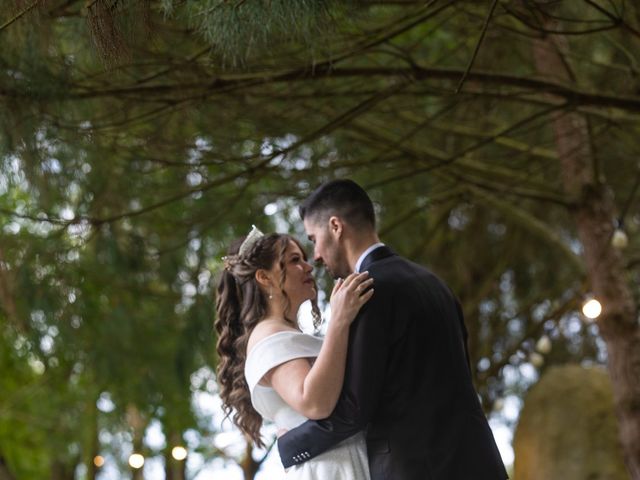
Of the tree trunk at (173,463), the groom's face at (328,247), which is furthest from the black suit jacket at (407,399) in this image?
the tree trunk at (173,463)

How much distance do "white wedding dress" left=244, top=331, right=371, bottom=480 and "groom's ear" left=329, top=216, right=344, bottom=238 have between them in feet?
1.05

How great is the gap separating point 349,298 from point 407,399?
316mm

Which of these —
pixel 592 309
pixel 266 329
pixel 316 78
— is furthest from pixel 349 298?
pixel 592 309

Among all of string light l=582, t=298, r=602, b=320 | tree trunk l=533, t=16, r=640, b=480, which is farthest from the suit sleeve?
string light l=582, t=298, r=602, b=320

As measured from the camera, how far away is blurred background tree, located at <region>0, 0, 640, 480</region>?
4.20m

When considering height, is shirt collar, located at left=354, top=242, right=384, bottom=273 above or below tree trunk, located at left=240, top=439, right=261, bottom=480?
above

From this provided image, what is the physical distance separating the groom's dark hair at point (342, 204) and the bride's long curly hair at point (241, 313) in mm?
293

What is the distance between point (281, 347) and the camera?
339 cm

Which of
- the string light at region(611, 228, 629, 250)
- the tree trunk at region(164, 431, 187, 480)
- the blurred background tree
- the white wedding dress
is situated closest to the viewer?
the white wedding dress

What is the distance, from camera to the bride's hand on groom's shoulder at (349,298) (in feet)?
10.3

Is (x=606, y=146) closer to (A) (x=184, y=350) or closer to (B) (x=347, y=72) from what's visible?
(A) (x=184, y=350)

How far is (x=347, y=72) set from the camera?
4.40 metres

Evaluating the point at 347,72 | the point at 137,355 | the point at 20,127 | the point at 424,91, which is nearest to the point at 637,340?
the point at 424,91

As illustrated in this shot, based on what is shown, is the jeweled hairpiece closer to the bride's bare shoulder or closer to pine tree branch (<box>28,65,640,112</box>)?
the bride's bare shoulder
